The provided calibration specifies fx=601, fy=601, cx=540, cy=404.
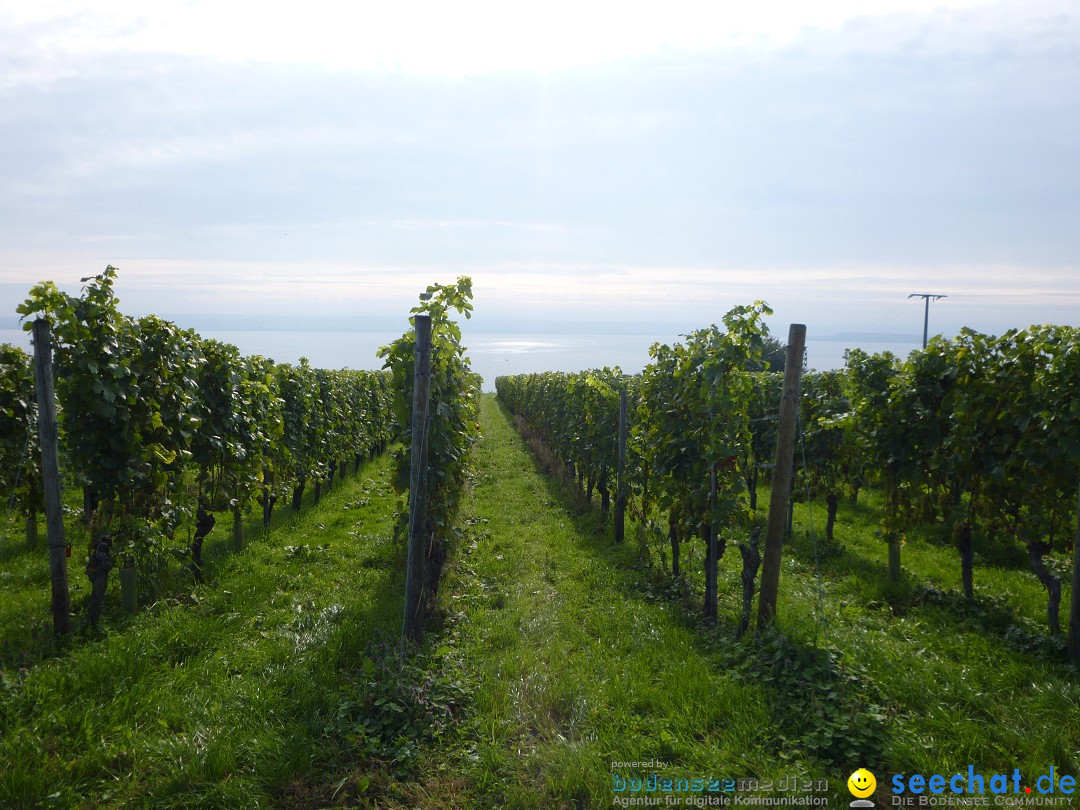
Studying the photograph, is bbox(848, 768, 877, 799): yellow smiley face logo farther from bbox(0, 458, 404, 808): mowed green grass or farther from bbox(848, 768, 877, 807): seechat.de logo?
bbox(0, 458, 404, 808): mowed green grass

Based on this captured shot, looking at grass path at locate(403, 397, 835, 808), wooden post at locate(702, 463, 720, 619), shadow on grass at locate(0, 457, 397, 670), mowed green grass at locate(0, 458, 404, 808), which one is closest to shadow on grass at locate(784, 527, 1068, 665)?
wooden post at locate(702, 463, 720, 619)

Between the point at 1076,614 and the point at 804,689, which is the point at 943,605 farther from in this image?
the point at 804,689

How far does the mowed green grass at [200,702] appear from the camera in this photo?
357 centimetres

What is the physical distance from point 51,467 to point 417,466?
312 cm

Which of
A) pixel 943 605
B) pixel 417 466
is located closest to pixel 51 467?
pixel 417 466

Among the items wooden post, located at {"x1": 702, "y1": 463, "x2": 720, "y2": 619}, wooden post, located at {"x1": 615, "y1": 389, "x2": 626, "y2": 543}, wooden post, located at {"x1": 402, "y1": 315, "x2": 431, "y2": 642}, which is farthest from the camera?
wooden post, located at {"x1": 615, "y1": 389, "x2": 626, "y2": 543}

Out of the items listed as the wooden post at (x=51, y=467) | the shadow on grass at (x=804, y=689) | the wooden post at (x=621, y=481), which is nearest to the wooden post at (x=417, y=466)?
the shadow on grass at (x=804, y=689)

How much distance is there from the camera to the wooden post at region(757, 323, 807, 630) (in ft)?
16.7

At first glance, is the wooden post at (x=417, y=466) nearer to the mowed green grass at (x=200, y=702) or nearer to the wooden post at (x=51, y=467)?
the mowed green grass at (x=200, y=702)

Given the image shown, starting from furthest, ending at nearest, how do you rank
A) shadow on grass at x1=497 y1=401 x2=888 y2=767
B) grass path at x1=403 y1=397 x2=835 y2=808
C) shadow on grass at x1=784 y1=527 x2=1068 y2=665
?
shadow on grass at x1=784 y1=527 x2=1068 y2=665
shadow on grass at x1=497 y1=401 x2=888 y2=767
grass path at x1=403 y1=397 x2=835 y2=808

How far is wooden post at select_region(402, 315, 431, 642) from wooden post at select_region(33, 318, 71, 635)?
9.70 feet

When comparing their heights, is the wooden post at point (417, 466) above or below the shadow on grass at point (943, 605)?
above

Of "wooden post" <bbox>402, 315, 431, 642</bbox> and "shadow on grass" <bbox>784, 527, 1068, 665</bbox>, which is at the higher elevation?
"wooden post" <bbox>402, 315, 431, 642</bbox>

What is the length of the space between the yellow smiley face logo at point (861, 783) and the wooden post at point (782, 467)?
181cm
